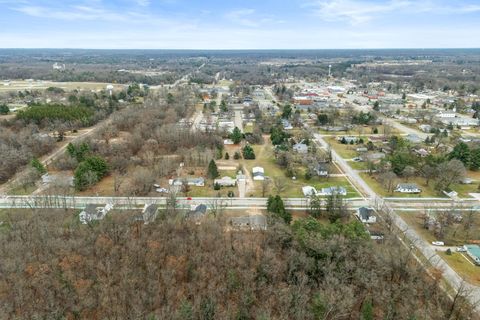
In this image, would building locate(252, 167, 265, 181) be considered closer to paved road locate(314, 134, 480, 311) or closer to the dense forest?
paved road locate(314, 134, 480, 311)

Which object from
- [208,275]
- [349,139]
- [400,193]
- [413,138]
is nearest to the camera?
[208,275]

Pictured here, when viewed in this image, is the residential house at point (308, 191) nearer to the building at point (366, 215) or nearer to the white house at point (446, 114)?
the building at point (366, 215)

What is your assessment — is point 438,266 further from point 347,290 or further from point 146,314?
point 146,314

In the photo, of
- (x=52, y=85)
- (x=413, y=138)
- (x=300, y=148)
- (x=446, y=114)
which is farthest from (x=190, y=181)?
(x=52, y=85)

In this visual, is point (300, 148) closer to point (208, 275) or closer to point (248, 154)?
point (248, 154)

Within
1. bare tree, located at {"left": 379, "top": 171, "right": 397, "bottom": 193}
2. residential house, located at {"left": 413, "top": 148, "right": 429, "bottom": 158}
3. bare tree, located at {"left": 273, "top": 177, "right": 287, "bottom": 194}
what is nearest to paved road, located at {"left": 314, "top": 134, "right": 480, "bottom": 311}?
bare tree, located at {"left": 379, "top": 171, "right": 397, "bottom": 193}
